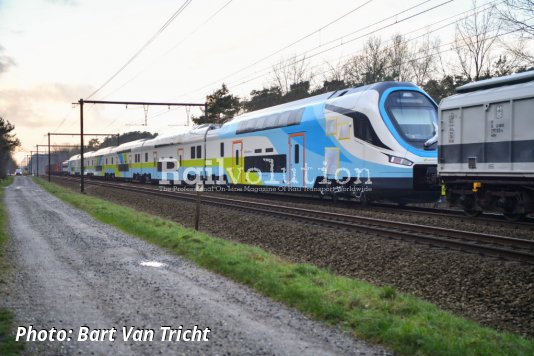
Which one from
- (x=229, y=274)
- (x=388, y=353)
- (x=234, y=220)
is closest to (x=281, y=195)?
(x=234, y=220)

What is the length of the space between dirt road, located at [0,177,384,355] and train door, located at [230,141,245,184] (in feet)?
45.3

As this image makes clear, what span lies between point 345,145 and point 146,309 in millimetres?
11562

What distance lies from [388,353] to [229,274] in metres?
4.00

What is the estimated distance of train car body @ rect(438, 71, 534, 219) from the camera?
466 inches

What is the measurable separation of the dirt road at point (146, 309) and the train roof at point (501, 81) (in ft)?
28.0

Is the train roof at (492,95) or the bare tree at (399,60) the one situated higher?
the bare tree at (399,60)

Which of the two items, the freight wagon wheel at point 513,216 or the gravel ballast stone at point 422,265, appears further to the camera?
the freight wagon wheel at point 513,216

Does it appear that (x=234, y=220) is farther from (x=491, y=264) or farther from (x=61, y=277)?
(x=491, y=264)

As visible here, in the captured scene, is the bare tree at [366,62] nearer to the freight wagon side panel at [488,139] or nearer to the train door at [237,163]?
the train door at [237,163]

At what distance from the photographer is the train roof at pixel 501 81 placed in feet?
39.1

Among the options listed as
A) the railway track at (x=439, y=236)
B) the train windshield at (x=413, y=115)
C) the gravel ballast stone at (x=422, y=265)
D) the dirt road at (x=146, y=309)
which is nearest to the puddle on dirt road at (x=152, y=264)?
the dirt road at (x=146, y=309)

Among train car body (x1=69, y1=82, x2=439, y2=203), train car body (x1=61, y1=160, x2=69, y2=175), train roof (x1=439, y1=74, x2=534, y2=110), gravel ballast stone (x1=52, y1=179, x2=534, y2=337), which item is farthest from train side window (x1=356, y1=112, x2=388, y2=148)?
train car body (x1=61, y1=160, x2=69, y2=175)

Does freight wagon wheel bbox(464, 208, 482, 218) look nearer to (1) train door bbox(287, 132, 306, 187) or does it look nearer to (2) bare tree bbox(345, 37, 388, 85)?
(1) train door bbox(287, 132, 306, 187)

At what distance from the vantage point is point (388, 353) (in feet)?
16.8
